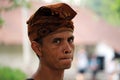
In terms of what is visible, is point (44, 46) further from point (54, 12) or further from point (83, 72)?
point (83, 72)

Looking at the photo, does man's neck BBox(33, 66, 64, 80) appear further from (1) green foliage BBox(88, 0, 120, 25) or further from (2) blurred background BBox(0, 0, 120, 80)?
(1) green foliage BBox(88, 0, 120, 25)

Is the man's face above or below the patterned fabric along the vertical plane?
below

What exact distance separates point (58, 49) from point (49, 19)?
198mm

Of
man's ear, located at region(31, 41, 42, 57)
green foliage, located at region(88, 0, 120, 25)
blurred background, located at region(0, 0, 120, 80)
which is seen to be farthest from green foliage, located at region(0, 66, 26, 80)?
green foliage, located at region(88, 0, 120, 25)

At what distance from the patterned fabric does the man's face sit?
0.05 m

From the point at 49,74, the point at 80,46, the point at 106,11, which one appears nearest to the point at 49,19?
the point at 49,74

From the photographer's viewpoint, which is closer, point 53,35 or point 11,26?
point 53,35

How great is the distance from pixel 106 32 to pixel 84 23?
3345 mm

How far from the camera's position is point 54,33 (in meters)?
3.98

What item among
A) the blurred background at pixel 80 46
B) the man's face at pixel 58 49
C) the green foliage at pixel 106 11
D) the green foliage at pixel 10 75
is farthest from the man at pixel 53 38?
the green foliage at pixel 106 11

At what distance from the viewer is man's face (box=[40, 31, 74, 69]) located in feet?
13.0

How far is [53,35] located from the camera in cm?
398

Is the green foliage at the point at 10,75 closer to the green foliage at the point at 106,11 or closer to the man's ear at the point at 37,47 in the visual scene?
the man's ear at the point at 37,47

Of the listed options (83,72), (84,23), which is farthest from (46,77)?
(84,23)
